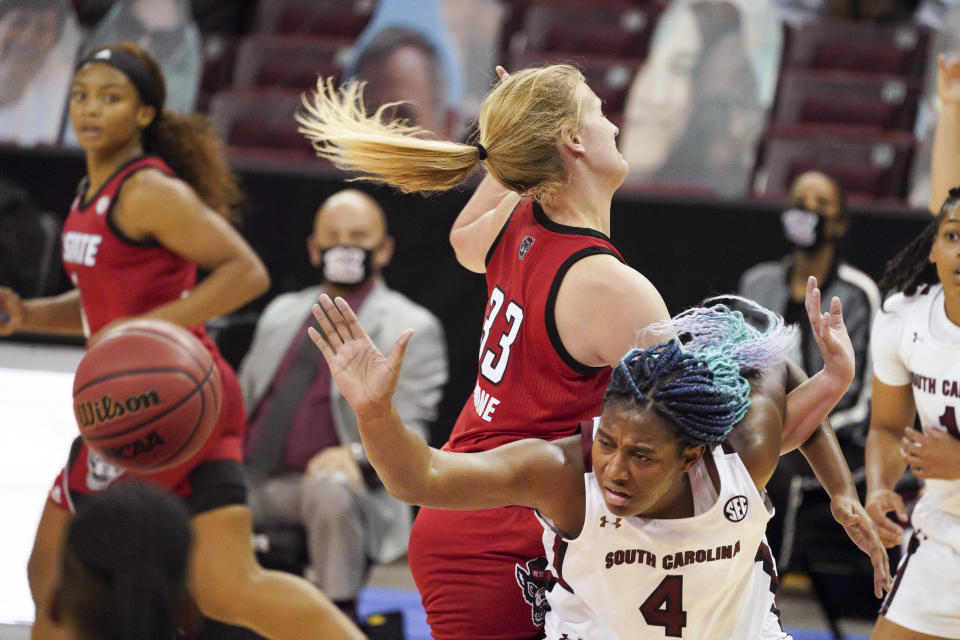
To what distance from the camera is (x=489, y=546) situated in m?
2.64

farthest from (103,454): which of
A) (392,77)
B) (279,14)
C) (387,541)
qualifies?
(279,14)

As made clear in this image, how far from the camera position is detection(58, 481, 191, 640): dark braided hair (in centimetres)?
152

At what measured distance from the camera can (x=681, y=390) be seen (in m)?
2.18

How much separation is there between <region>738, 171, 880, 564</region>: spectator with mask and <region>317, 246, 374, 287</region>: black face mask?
1650 millimetres

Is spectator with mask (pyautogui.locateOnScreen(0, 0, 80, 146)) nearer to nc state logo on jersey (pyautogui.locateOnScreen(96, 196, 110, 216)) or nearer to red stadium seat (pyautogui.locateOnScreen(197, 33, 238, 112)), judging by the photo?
red stadium seat (pyautogui.locateOnScreen(197, 33, 238, 112))

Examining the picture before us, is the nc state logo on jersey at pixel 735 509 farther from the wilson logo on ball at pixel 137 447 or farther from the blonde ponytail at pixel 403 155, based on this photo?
the wilson logo on ball at pixel 137 447

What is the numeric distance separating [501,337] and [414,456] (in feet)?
2.05

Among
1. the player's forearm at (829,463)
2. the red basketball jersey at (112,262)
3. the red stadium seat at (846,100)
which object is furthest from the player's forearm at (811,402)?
the red stadium seat at (846,100)

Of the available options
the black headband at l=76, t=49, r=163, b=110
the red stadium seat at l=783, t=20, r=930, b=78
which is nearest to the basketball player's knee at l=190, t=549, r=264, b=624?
the black headband at l=76, t=49, r=163, b=110

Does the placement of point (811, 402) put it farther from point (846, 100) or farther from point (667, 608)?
point (846, 100)

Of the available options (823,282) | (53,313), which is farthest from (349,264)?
(823,282)

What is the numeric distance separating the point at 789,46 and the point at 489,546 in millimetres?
5656

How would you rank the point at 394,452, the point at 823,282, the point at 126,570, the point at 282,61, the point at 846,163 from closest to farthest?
the point at 126,570, the point at 394,452, the point at 823,282, the point at 846,163, the point at 282,61

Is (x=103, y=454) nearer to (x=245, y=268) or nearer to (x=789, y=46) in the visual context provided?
(x=245, y=268)
